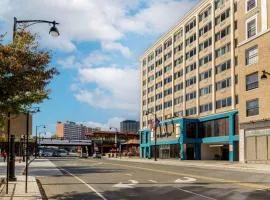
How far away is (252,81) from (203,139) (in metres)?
28.2

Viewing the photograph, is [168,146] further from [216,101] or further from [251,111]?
[251,111]

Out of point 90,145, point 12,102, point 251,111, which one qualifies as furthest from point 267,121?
point 90,145

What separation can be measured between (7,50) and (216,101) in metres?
69.6

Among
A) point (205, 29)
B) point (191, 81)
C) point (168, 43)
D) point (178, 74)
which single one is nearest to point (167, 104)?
point (178, 74)

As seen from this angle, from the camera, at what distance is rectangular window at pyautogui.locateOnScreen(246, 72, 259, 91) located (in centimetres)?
5863

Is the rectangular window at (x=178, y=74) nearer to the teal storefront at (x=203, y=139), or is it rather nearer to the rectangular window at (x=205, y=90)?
the teal storefront at (x=203, y=139)

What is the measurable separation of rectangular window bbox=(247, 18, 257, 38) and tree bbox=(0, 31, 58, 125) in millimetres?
46891

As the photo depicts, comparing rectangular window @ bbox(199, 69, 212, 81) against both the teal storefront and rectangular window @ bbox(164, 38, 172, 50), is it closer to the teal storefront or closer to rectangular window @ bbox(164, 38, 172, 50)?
the teal storefront

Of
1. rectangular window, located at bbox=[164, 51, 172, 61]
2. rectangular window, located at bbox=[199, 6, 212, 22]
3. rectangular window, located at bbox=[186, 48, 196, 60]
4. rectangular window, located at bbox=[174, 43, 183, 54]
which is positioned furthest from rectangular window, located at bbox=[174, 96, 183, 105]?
rectangular window, located at bbox=[199, 6, 212, 22]

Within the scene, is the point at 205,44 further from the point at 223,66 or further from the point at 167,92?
the point at 167,92

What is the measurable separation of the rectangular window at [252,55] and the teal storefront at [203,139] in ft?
48.3

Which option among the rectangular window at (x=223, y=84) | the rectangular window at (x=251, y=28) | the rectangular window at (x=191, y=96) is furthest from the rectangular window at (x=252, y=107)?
the rectangular window at (x=191, y=96)

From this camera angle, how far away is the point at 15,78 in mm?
14469

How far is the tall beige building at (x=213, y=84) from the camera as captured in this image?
5838 cm
